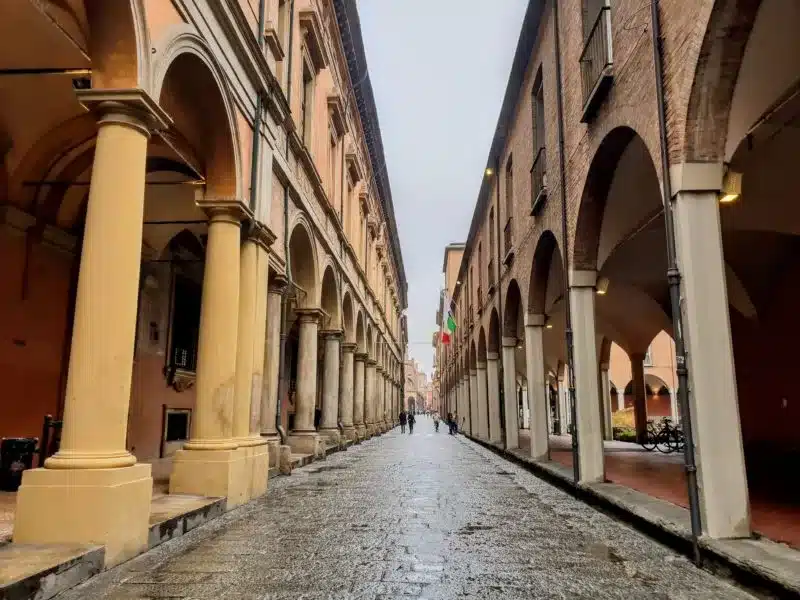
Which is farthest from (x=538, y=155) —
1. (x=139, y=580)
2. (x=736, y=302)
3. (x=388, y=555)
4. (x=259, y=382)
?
(x=139, y=580)

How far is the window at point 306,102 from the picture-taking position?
13.6m

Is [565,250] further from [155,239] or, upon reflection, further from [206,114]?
[155,239]

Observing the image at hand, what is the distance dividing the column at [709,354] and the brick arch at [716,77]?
20cm

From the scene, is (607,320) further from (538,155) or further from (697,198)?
(697,198)

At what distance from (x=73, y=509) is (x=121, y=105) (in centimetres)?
338

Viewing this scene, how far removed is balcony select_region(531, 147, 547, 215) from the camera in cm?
1147

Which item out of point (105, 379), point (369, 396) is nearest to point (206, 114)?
point (105, 379)

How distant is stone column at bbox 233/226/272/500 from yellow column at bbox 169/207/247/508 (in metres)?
0.37

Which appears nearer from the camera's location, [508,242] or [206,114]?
[206,114]

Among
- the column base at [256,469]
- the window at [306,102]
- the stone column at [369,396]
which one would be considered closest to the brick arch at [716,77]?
the column base at [256,469]

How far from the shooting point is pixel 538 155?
12.1 metres

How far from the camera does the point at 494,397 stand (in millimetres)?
19844

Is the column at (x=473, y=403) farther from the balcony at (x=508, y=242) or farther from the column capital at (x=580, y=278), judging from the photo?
the column capital at (x=580, y=278)

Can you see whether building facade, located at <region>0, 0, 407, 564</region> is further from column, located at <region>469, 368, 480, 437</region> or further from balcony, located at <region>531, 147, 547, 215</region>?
column, located at <region>469, 368, 480, 437</region>
